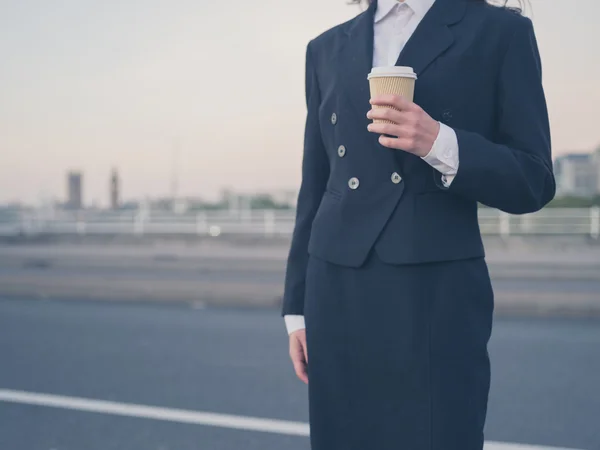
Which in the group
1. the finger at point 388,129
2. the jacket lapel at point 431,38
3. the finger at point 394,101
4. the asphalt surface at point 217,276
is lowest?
the asphalt surface at point 217,276

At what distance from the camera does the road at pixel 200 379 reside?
414cm

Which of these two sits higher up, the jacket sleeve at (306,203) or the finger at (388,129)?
the finger at (388,129)

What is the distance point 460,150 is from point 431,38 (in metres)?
0.32

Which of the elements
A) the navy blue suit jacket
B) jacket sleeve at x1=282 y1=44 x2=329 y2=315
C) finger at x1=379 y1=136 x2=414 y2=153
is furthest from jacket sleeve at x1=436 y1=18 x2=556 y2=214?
jacket sleeve at x1=282 y1=44 x2=329 y2=315

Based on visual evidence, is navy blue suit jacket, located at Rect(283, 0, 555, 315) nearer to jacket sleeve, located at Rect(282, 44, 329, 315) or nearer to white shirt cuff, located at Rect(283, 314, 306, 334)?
jacket sleeve, located at Rect(282, 44, 329, 315)

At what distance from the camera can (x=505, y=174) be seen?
1562 millimetres

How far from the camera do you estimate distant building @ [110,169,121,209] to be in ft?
99.8

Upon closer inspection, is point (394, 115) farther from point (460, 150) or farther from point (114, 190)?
point (114, 190)

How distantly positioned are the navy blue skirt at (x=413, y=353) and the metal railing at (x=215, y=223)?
63.1 feet

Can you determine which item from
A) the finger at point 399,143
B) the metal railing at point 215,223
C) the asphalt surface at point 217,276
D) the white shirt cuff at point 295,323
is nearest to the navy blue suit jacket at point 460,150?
the finger at point 399,143

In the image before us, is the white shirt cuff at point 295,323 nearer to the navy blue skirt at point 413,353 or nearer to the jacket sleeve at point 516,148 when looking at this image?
the navy blue skirt at point 413,353

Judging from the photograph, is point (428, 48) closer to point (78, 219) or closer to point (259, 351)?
point (259, 351)

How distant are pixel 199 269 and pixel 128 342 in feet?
24.4

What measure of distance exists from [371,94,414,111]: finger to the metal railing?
19439 millimetres
